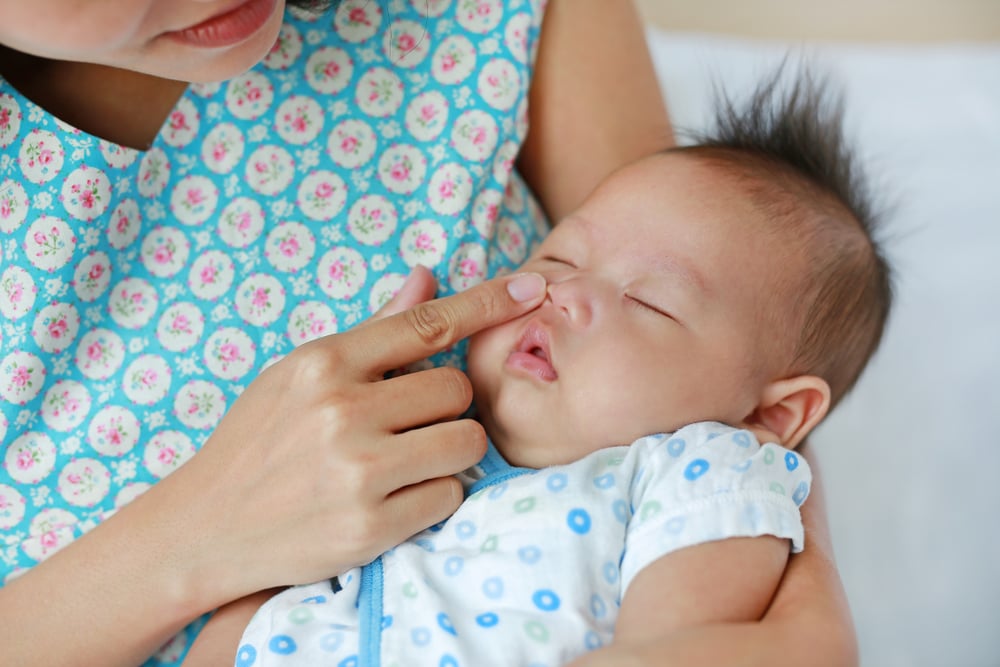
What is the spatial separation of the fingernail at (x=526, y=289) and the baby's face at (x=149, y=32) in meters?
0.41

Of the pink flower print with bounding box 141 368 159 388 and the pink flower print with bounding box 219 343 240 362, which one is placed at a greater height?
the pink flower print with bounding box 141 368 159 388

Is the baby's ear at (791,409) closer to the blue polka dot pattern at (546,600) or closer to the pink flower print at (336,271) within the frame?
the blue polka dot pattern at (546,600)

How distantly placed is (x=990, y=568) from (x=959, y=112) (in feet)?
3.66

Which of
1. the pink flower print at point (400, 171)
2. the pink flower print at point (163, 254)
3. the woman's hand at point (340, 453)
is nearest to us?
the woman's hand at point (340, 453)

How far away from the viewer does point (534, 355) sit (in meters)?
1.17

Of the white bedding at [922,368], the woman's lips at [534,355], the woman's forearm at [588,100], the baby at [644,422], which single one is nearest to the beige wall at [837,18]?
the white bedding at [922,368]

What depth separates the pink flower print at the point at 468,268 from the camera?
4.44ft

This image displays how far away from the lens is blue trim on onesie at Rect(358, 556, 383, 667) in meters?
0.99

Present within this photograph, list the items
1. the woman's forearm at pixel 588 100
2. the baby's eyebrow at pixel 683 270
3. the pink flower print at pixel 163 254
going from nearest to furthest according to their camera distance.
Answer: the baby's eyebrow at pixel 683 270, the pink flower print at pixel 163 254, the woman's forearm at pixel 588 100

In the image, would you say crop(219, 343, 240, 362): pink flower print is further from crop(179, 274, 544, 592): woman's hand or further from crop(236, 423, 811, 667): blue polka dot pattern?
crop(236, 423, 811, 667): blue polka dot pattern

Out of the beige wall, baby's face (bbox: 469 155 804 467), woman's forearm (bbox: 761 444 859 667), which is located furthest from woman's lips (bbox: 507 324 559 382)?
the beige wall

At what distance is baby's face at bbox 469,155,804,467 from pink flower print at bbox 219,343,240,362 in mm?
320

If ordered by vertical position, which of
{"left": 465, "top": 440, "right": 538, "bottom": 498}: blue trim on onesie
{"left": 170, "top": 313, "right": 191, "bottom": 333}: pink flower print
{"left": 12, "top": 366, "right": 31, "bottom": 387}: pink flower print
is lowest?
{"left": 465, "top": 440, "right": 538, "bottom": 498}: blue trim on onesie

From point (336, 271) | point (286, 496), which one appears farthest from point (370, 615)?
point (336, 271)
